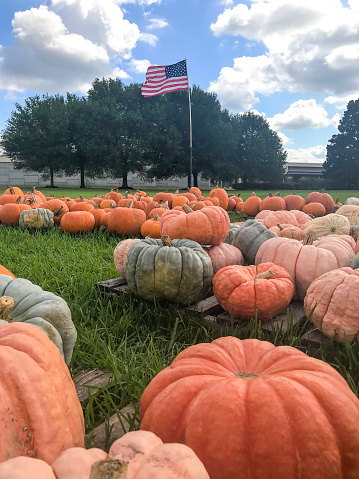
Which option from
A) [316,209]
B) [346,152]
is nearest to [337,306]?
[316,209]

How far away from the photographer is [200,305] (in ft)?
9.79

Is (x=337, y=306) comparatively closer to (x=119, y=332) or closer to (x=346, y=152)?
(x=119, y=332)

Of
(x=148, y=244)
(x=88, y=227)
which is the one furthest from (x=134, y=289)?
(x=88, y=227)

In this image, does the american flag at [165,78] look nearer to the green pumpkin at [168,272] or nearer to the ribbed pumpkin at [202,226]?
the ribbed pumpkin at [202,226]

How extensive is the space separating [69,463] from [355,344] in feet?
6.27

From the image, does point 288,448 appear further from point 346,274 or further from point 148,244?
point 148,244

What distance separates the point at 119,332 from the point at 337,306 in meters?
1.47

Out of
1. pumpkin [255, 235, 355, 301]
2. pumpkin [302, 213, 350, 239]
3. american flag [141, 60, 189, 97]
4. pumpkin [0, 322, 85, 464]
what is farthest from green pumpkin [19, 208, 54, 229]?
american flag [141, 60, 189, 97]

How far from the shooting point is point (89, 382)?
206 centimetres

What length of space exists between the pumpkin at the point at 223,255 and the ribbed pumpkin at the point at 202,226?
8cm

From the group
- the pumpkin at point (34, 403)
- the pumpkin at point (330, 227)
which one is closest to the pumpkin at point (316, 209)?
the pumpkin at point (330, 227)

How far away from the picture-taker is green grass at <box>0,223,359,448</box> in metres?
2.01

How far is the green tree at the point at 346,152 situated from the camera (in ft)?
148

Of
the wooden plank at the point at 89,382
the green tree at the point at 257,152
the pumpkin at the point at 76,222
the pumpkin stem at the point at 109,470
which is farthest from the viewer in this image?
the green tree at the point at 257,152
